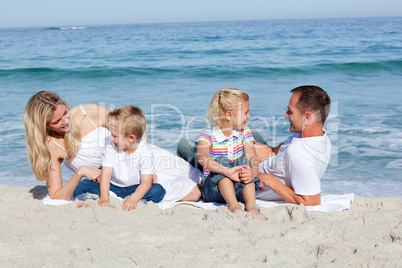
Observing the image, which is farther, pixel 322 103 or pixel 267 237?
pixel 322 103

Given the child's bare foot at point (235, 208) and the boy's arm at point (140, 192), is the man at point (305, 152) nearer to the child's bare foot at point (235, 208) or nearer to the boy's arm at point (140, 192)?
the child's bare foot at point (235, 208)

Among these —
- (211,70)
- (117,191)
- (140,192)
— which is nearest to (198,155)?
(140,192)

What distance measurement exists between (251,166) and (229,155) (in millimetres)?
254

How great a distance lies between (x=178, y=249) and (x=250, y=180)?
0.95 metres

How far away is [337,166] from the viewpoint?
5.65m

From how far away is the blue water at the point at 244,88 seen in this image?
18.9 feet

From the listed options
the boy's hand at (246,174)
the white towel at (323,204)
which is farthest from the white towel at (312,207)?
the boy's hand at (246,174)

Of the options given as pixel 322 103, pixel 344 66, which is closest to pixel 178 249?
pixel 322 103

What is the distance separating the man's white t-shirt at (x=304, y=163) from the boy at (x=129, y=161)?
1.14 m

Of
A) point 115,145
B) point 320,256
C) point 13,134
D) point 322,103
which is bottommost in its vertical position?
point 13,134

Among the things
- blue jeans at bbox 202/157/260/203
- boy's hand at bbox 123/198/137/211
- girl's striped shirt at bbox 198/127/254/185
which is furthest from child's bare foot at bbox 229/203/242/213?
boy's hand at bbox 123/198/137/211

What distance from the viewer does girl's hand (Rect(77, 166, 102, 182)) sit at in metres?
3.59

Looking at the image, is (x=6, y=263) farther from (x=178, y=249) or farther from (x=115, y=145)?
(x=115, y=145)

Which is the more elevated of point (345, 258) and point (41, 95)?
point (41, 95)
